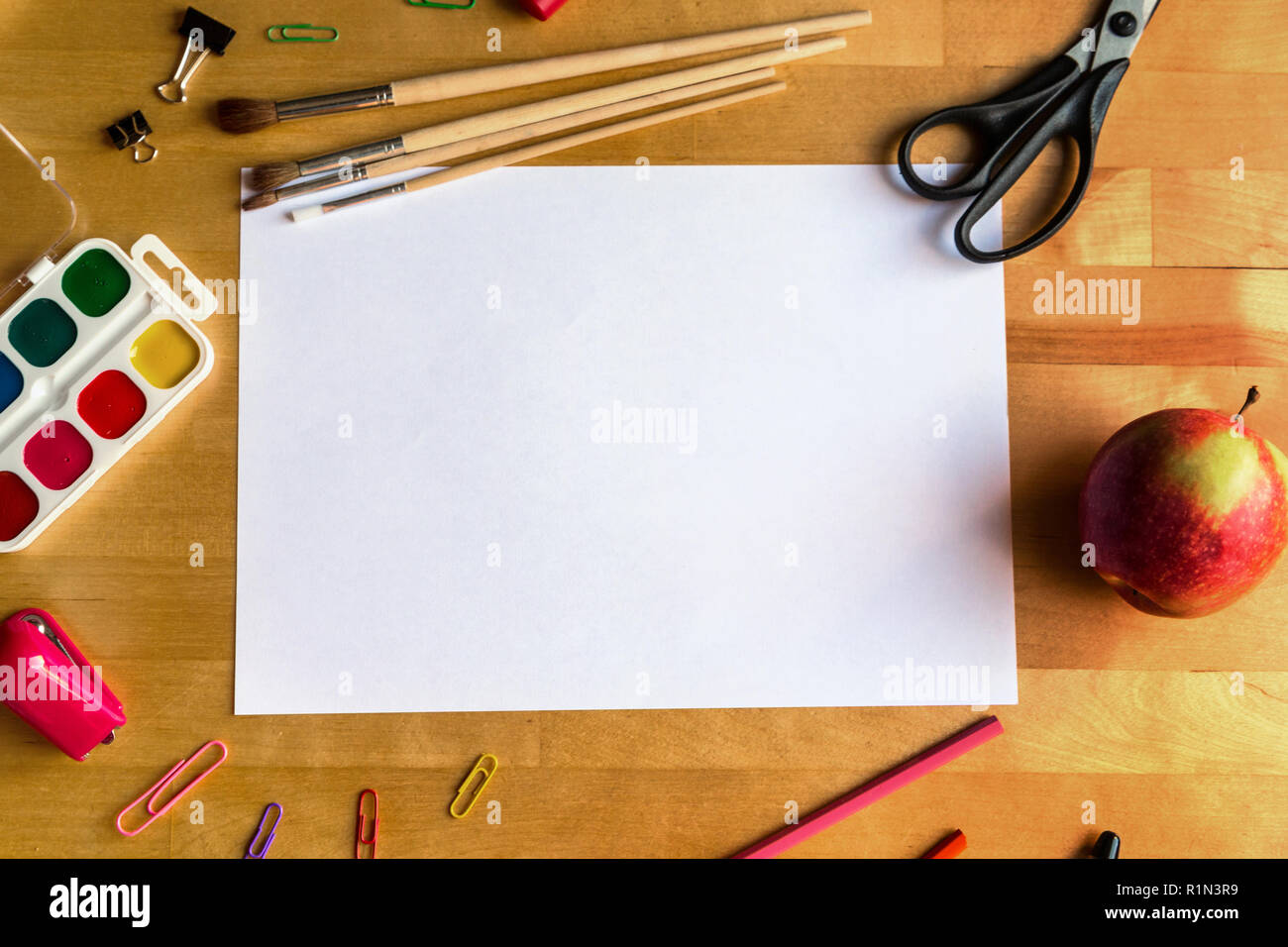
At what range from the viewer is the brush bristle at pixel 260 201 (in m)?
0.84

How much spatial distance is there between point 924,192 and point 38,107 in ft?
2.78

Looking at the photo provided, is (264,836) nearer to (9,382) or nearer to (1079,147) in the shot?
(9,382)

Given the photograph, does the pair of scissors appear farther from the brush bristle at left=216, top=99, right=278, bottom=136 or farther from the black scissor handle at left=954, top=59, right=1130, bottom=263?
the brush bristle at left=216, top=99, right=278, bottom=136

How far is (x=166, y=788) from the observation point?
836 millimetres

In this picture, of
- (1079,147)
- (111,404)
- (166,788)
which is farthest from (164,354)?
(1079,147)

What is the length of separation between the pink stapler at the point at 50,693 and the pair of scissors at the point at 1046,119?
35.3 inches

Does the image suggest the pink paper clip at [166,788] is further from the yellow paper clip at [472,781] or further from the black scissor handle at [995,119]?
the black scissor handle at [995,119]

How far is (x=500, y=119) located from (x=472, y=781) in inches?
24.7

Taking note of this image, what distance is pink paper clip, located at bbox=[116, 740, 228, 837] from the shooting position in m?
0.83

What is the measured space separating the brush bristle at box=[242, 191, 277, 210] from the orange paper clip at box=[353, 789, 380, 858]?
1.84 ft
